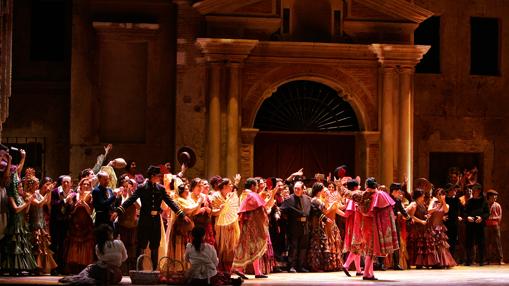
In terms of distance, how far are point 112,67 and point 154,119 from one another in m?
1.49

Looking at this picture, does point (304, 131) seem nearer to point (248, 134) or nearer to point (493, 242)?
point (248, 134)

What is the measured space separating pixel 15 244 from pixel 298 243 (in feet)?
16.7

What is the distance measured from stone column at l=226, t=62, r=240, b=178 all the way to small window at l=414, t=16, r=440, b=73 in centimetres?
520

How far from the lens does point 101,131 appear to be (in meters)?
22.8

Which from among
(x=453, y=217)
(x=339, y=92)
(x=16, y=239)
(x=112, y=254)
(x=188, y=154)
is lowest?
(x=112, y=254)

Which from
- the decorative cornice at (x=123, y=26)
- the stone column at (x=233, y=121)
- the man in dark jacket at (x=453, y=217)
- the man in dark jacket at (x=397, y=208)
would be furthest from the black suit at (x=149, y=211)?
the man in dark jacket at (x=453, y=217)

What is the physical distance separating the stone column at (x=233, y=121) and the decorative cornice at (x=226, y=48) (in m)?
0.19

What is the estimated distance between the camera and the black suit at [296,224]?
18.5 m

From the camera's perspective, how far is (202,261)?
15.4 m

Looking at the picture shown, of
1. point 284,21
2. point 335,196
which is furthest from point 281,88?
point 335,196

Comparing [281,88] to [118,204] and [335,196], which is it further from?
[118,204]

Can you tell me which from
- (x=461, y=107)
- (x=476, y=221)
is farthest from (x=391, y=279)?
(x=461, y=107)

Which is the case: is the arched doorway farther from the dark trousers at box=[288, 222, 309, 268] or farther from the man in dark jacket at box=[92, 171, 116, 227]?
the man in dark jacket at box=[92, 171, 116, 227]

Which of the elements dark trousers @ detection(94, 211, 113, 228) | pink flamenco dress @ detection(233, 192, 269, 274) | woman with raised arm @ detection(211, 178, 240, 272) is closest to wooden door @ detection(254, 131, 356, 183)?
pink flamenco dress @ detection(233, 192, 269, 274)
